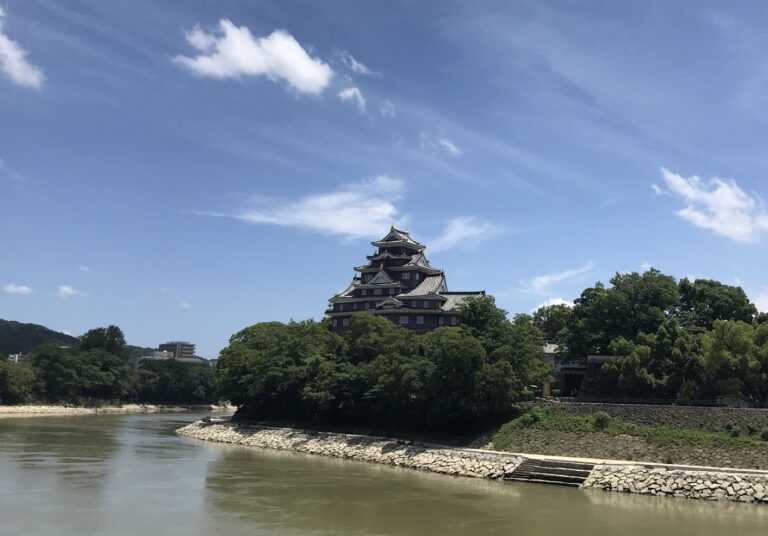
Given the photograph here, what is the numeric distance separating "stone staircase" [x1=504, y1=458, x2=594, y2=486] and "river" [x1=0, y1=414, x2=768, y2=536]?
0.88 metres

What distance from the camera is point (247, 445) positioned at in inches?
1753

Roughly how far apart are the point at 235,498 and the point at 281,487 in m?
3.04

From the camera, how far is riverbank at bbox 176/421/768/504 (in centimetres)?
2483

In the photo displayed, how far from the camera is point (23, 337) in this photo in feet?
553

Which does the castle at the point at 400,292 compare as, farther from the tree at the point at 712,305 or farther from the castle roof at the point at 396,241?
the tree at the point at 712,305

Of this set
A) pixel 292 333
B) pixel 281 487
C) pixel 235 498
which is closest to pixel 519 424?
pixel 281 487

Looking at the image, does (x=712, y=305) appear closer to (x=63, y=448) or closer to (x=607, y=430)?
(x=607, y=430)

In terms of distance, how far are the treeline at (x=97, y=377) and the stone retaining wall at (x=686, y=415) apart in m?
66.4

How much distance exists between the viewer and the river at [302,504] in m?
19.6

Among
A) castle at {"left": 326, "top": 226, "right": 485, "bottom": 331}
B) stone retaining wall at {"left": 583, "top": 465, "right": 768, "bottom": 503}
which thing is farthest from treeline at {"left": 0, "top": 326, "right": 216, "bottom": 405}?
stone retaining wall at {"left": 583, "top": 465, "right": 768, "bottom": 503}

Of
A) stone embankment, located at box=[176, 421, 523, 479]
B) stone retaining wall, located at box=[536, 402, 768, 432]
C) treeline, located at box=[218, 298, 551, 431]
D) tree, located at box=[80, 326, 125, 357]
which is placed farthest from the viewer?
tree, located at box=[80, 326, 125, 357]

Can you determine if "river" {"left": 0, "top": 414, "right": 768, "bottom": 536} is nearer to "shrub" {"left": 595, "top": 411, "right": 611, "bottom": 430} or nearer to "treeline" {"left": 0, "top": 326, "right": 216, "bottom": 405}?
"shrub" {"left": 595, "top": 411, "right": 611, "bottom": 430}

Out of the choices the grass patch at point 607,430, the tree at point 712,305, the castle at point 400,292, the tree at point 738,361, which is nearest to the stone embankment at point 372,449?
the grass patch at point 607,430

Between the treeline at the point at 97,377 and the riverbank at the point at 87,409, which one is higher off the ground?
the treeline at the point at 97,377
